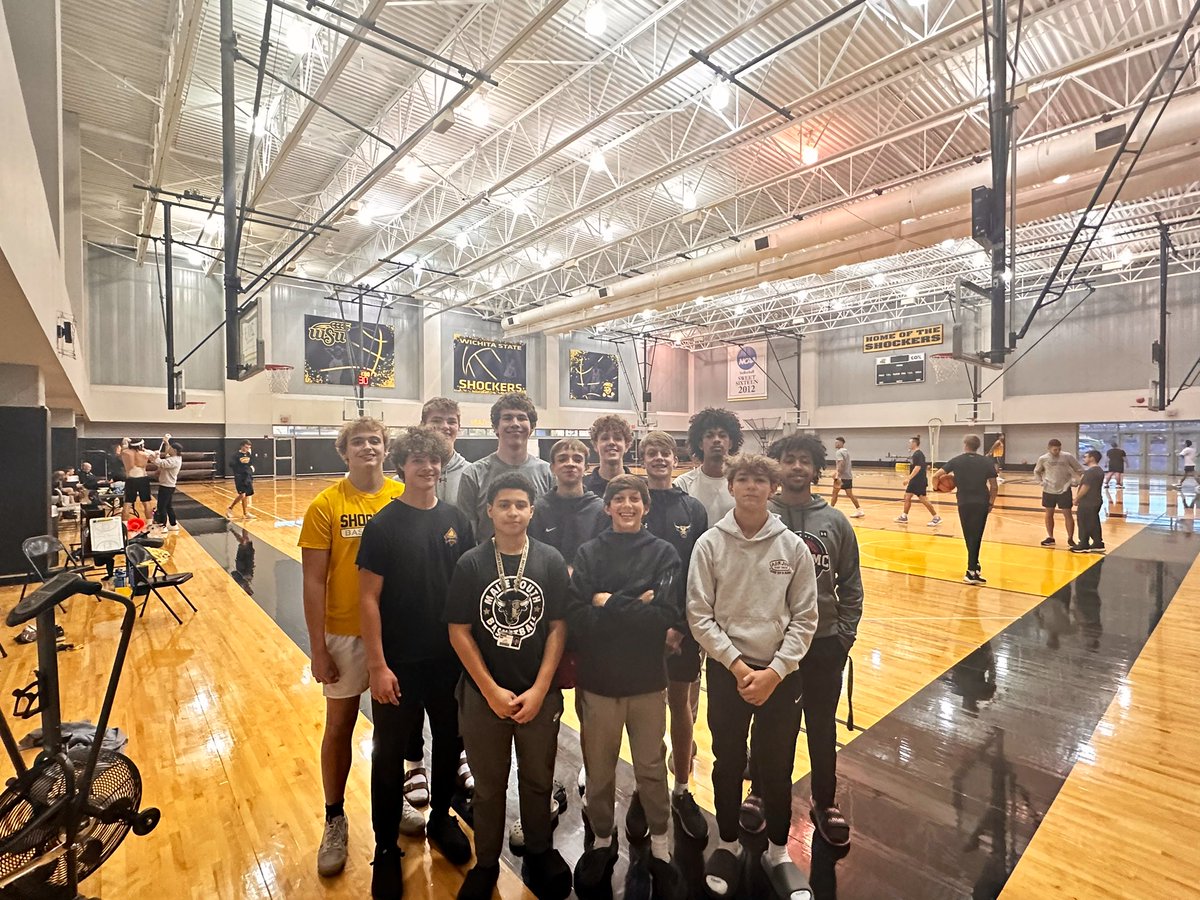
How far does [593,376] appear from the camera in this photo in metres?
28.4

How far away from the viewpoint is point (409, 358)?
76.1 ft

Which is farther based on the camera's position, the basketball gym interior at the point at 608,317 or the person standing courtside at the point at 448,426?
the person standing courtside at the point at 448,426

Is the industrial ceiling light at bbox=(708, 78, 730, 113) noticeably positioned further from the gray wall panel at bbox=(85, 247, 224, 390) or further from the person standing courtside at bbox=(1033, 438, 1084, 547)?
the gray wall panel at bbox=(85, 247, 224, 390)

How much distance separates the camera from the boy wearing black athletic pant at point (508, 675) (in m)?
1.91

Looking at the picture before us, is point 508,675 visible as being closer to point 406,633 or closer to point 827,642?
point 406,633

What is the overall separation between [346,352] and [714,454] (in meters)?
21.8

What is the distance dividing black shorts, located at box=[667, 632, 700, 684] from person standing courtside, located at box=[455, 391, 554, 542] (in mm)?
941

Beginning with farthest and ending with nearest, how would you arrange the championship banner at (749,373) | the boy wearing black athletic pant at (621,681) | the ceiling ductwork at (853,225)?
the championship banner at (749,373) → the ceiling ductwork at (853,225) → the boy wearing black athletic pant at (621,681)

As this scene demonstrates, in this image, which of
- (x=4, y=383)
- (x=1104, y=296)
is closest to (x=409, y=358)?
(x=4, y=383)

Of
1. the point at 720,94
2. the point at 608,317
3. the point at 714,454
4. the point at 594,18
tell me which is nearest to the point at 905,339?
the point at 608,317

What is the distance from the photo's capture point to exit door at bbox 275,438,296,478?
68.0 feet

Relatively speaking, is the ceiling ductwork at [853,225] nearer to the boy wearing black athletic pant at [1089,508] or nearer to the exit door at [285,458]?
the boy wearing black athletic pant at [1089,508]

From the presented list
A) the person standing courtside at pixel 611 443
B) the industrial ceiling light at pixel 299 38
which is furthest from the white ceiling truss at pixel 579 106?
the person standing courtside at pixel 611 443

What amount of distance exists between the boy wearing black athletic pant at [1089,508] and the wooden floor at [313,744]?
1512mm
